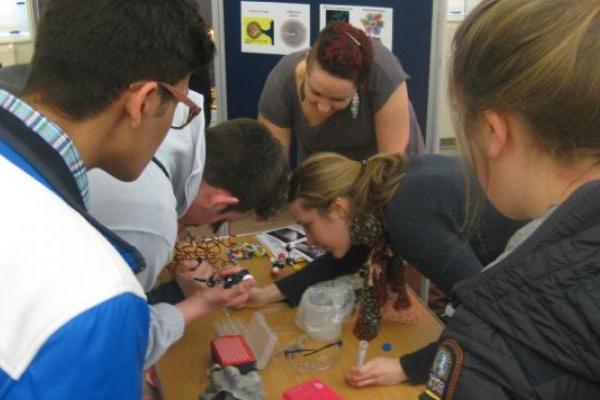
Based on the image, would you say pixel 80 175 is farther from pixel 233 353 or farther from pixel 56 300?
pixel 233 353

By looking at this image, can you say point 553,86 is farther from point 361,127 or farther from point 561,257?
point 361,127

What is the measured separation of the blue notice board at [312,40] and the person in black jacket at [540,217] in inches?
81.7

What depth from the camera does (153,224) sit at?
107cm

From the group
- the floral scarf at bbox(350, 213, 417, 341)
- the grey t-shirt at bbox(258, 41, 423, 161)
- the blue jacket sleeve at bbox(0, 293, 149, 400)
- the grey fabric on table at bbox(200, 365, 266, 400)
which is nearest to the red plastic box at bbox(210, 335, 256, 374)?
the grey fabric on table at bbox(200, 365, 266, 400)

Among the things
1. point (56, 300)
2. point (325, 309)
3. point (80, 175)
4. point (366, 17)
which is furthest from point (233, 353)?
point (366, 17)

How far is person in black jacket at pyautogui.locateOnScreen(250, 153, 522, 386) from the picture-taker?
1397mm

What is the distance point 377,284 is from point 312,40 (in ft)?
4.91

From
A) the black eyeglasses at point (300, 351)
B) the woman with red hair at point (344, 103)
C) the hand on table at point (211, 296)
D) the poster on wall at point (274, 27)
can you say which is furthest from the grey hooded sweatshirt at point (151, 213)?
the poster on wall at point (274, 27)

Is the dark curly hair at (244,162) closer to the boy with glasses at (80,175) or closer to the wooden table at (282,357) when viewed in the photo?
the wooden table at (282,357)

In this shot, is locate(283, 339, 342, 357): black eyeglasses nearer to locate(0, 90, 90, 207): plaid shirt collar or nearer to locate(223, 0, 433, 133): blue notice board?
locate(0, 90, 90, 207): plaid shirt collar

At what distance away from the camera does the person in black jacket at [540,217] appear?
589 millimetres

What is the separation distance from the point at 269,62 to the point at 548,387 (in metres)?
2.31

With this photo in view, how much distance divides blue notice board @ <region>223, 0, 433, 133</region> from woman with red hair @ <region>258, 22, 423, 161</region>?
598 millimetres

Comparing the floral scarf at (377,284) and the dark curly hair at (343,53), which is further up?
the dark curly hair at (343,53)
